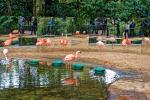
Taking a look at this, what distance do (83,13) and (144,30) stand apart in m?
6.76

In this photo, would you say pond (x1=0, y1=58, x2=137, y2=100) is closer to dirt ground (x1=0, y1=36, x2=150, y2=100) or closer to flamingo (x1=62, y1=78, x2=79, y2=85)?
flamingo (x1=62, y1=78, x2=79, y2=85)

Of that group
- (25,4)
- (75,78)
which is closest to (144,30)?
(25,4)

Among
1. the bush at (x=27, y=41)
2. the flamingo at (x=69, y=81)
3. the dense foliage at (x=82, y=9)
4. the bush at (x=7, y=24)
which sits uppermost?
the dense foliage at (x=82, y=9)

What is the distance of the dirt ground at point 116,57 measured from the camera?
15320 millimetres

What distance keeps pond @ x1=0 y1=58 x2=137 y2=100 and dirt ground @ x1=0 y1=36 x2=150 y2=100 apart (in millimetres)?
674

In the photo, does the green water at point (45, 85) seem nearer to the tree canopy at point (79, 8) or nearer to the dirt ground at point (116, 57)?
the dirt ground at point (116, 57)

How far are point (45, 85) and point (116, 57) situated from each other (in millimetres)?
7880

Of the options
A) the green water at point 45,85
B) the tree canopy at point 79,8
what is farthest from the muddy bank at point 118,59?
the tree canopy at point 79,8

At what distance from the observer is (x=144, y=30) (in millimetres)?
31891

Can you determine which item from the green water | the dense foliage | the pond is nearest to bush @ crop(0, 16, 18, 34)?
the dense foliage

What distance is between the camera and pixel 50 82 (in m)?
16.4

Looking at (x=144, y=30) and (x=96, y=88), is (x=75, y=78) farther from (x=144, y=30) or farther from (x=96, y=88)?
(x=144, y=30)

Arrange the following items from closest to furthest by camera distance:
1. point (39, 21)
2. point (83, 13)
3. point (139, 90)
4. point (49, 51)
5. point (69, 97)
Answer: point (69, 97) → point (139, 90) → point (49, 51) → point (39, 21) → point (83, 13)

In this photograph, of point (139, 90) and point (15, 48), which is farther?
point (15, 48)
